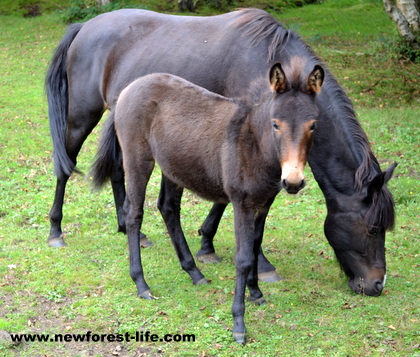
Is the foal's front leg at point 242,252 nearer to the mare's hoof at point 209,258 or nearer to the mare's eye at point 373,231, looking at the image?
the mare's eye at point 373,231

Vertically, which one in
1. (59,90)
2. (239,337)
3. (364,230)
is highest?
(59,90)

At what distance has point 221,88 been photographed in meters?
6.08

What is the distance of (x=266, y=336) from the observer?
4.71 meters

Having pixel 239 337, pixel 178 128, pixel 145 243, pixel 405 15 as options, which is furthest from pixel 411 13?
pixel 239 337

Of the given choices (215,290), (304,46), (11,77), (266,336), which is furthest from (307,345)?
(11,77)

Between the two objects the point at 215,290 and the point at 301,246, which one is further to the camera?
the point at 301,246

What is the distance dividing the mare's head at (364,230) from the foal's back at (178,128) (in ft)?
3.60

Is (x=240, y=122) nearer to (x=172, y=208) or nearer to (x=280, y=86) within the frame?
(x=280, y=86)

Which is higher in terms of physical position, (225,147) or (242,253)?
(225,147)

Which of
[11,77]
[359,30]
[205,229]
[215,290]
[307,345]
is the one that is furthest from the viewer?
[359,30]

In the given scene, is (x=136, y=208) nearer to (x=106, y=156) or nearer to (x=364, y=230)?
(x=106, y=156)

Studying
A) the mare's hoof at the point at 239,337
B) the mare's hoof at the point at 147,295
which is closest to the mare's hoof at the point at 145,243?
the mare's hoof at the point at 147,295

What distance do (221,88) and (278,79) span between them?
6.19ft

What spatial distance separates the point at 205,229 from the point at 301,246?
1228 millimetres
